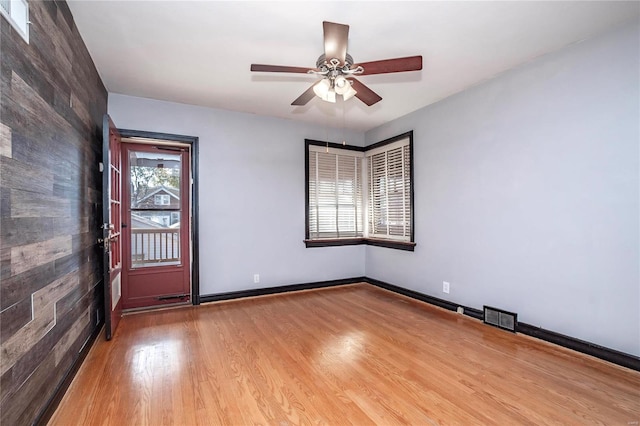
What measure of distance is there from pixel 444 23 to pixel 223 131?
2.94m

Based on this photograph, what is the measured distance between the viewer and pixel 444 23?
2340 millimetres

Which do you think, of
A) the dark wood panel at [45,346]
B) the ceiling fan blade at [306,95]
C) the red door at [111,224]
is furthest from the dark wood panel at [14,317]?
the ceiling fan blade at [306,95]

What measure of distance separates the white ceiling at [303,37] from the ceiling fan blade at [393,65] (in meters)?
0.38

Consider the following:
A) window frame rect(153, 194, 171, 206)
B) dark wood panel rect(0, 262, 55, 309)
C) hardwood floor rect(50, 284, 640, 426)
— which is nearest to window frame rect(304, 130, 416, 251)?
hardwood floor rect(50, 284, 640, 426)

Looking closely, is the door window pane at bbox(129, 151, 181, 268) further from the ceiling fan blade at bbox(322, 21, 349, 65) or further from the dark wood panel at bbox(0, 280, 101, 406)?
the ceiling fan blade at bbox(322, 21, 349, 65)

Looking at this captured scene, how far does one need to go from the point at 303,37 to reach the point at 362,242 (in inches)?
135

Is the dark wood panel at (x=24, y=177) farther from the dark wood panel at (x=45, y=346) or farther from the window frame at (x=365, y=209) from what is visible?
the window frame at (x=365, y=209)

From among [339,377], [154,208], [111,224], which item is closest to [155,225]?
[154,208]

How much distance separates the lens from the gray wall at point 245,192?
13.1 feet

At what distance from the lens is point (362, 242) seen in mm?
5211

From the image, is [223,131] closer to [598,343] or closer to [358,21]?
[358,21]

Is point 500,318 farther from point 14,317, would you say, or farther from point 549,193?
point 14,317

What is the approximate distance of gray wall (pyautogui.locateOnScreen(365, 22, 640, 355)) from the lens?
7.64 feet

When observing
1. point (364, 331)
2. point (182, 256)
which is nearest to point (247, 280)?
point (182, 256)
